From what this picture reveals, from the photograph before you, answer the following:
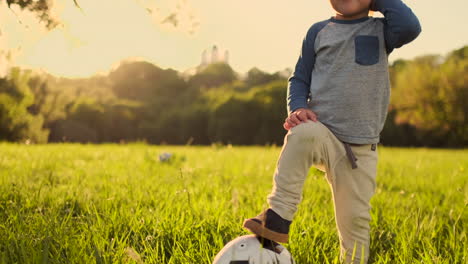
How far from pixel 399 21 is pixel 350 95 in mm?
486

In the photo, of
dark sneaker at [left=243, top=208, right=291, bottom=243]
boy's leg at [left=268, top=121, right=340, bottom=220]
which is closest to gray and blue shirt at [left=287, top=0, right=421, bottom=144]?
boy's leg at [left=268, top=121, right=340, bottom=220]

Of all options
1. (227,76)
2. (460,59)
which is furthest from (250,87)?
(460,59)

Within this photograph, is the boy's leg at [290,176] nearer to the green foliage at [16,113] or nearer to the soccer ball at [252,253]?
the soccer ball at [252,253]

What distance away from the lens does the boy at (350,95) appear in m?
2.29

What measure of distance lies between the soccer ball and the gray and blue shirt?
78cm

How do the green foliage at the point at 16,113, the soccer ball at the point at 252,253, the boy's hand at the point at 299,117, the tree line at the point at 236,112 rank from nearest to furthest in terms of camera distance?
the soccer ball at the point at 252,253, the boy's hand at the point at 299,117, the green foliage at the point at 16,113, the tree line at the point at 236,112

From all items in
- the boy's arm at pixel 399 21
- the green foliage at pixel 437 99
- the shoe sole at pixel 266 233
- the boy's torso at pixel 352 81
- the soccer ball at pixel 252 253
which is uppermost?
the green foliage at pixel 437 99

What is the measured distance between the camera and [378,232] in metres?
3.18

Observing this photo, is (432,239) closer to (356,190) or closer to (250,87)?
(356,190)

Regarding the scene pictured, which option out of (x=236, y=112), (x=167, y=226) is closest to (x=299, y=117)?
(x=167, y=226)

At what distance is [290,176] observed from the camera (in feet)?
6.63

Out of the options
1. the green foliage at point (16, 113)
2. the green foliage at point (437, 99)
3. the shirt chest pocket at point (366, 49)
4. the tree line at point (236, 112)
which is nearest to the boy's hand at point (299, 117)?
the shirt chest pocket at point (366, 49)

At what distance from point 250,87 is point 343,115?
46.8 m

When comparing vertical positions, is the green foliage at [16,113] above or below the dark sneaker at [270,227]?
above
